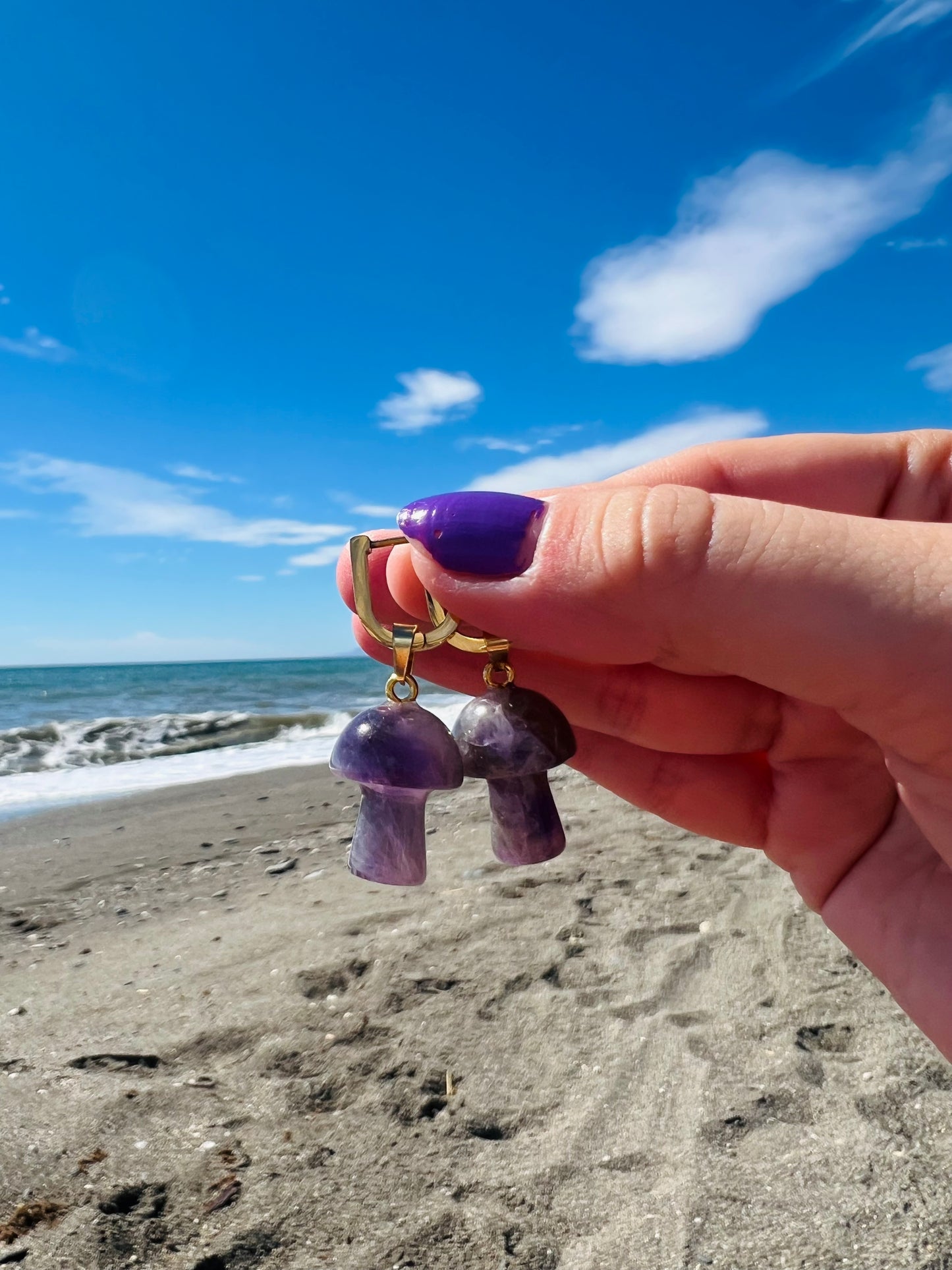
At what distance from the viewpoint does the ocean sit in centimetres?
1119

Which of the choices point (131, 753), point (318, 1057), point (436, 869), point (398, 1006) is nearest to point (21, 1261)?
point (318, 1057)

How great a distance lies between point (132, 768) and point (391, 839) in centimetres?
1162

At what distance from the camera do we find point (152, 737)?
645 inches

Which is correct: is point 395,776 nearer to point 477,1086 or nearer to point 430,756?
point 430,756

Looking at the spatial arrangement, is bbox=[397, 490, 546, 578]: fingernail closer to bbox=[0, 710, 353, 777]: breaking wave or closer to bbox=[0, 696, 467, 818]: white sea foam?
bbox=[0, 696, 467, 818]: white sea foam

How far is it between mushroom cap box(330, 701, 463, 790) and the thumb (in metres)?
0.28

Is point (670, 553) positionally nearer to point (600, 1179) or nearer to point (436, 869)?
point (600, 1179)

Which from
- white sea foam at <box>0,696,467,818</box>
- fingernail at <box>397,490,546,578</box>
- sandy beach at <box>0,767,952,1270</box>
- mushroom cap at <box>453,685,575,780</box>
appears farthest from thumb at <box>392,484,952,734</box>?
white sea foam at <box>0,696,467,818</box>

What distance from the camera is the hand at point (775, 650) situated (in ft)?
5.42

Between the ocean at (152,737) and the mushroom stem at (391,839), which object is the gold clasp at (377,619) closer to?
the mushroom stem at (391,839)

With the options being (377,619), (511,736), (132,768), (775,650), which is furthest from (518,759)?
(132,768)

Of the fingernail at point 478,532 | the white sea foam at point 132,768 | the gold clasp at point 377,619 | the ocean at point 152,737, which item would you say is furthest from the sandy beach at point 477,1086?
the ocean at point 152,737

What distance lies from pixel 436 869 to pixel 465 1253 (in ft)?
11.3

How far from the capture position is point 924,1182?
2771mm
